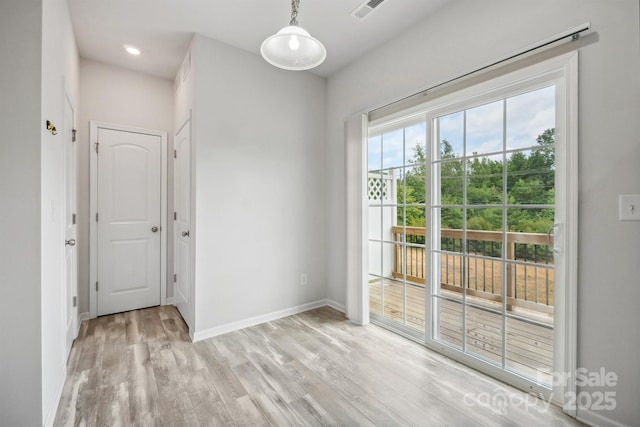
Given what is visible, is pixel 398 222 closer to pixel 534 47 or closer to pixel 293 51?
pixel 534 47

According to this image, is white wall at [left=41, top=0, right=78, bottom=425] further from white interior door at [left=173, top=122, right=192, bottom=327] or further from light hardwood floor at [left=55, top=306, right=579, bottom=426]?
white interior door at [left=173, top=122, right=192, bottom=327]

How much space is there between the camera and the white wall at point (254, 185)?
2703 mm

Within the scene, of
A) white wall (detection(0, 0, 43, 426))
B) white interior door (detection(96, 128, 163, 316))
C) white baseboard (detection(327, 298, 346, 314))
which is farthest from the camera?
white baseboard (detection(327, 298, 346, 314))

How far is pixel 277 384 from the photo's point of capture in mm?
1985

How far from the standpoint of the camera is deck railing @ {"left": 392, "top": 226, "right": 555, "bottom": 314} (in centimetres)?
191

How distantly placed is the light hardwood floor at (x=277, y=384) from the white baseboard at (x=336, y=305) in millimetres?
535

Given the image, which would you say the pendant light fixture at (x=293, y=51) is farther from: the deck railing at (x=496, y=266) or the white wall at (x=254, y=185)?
the deck railing at (x=496, y=266)

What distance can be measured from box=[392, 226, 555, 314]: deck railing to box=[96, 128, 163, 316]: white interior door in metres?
3.10

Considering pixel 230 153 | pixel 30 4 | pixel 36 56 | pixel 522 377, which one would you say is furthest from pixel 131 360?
pixel 522 377

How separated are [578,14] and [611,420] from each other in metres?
2.25

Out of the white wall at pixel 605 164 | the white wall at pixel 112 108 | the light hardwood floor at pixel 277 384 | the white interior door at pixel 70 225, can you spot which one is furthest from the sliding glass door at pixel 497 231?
the white wall at pixel 112 108

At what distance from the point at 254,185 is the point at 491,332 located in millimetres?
2484

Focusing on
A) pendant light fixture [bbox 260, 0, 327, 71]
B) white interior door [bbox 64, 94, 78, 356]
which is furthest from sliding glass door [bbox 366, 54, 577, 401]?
white interior door [bbox 64, 94, 78, 356]

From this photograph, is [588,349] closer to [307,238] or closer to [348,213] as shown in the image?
[348,213]
